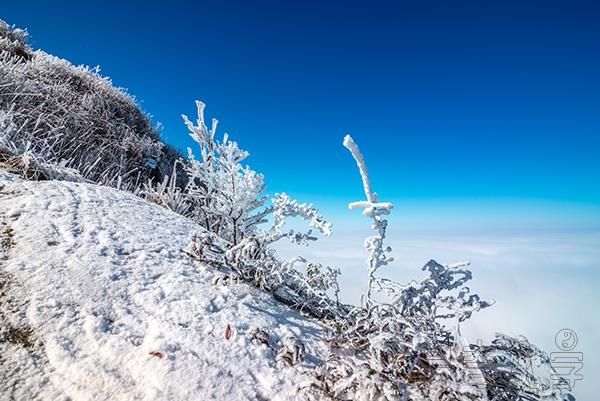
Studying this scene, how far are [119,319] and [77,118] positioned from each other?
5.66 metres

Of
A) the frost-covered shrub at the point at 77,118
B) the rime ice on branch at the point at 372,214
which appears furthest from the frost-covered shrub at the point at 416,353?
the frost-covered shrub at the point at 77,118

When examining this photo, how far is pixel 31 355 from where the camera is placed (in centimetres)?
146

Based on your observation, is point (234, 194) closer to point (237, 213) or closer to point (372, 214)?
point (237, 213)

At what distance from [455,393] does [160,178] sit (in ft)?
21.6

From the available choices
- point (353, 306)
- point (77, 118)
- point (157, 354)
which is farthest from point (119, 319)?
point (77, 118)

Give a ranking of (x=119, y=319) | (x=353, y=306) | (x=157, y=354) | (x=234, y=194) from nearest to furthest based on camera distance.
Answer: (x=157, y=354), (x=119, y=319), (x=353, y=306), (x=234, y=194)

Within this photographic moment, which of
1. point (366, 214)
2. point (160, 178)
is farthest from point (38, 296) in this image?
point (160, 178)

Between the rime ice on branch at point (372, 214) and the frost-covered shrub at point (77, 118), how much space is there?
126 inches

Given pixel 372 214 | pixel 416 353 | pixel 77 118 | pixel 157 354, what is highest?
pixel 77 118

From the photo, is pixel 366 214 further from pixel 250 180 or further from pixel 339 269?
pixel 250 180

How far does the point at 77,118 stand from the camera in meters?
6.09

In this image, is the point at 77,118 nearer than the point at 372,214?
No

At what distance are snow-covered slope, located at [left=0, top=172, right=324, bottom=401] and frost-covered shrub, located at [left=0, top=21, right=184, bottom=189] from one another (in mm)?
1790

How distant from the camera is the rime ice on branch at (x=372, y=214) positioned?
175 cm
